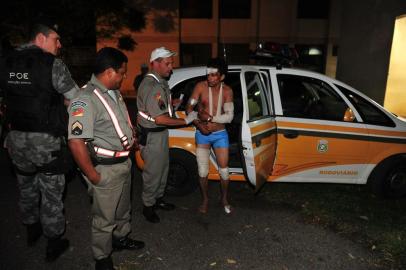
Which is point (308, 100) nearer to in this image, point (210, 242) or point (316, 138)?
point (316, 138)

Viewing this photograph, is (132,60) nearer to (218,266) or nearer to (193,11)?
(193,11)

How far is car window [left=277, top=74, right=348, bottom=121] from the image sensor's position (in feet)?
14.6

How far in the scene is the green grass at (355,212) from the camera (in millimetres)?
3566

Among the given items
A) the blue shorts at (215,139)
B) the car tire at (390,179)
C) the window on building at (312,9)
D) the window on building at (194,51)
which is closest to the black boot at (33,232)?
the blue shorts at (215,139)

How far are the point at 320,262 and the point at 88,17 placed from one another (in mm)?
14228

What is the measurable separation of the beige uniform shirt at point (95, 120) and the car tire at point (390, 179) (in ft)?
11.2

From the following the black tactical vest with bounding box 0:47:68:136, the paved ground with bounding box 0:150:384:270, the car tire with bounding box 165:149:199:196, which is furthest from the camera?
the car tire with bounding box 165:149:199:196

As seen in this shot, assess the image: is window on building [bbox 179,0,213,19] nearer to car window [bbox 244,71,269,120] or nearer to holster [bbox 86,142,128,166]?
car window [bbox 244,71,269,120]

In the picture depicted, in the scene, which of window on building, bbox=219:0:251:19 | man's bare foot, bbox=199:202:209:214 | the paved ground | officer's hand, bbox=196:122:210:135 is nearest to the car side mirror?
the paved ground

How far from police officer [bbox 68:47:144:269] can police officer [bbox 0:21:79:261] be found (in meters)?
0.48

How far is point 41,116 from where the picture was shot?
3.03 metres

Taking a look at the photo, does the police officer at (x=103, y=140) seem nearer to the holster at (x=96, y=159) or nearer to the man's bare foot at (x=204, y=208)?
the holster at (x=96, y=159)

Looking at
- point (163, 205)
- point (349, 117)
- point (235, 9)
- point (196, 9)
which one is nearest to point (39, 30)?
point (163, 205)

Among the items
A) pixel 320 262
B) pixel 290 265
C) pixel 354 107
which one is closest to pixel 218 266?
pixel 290 265
